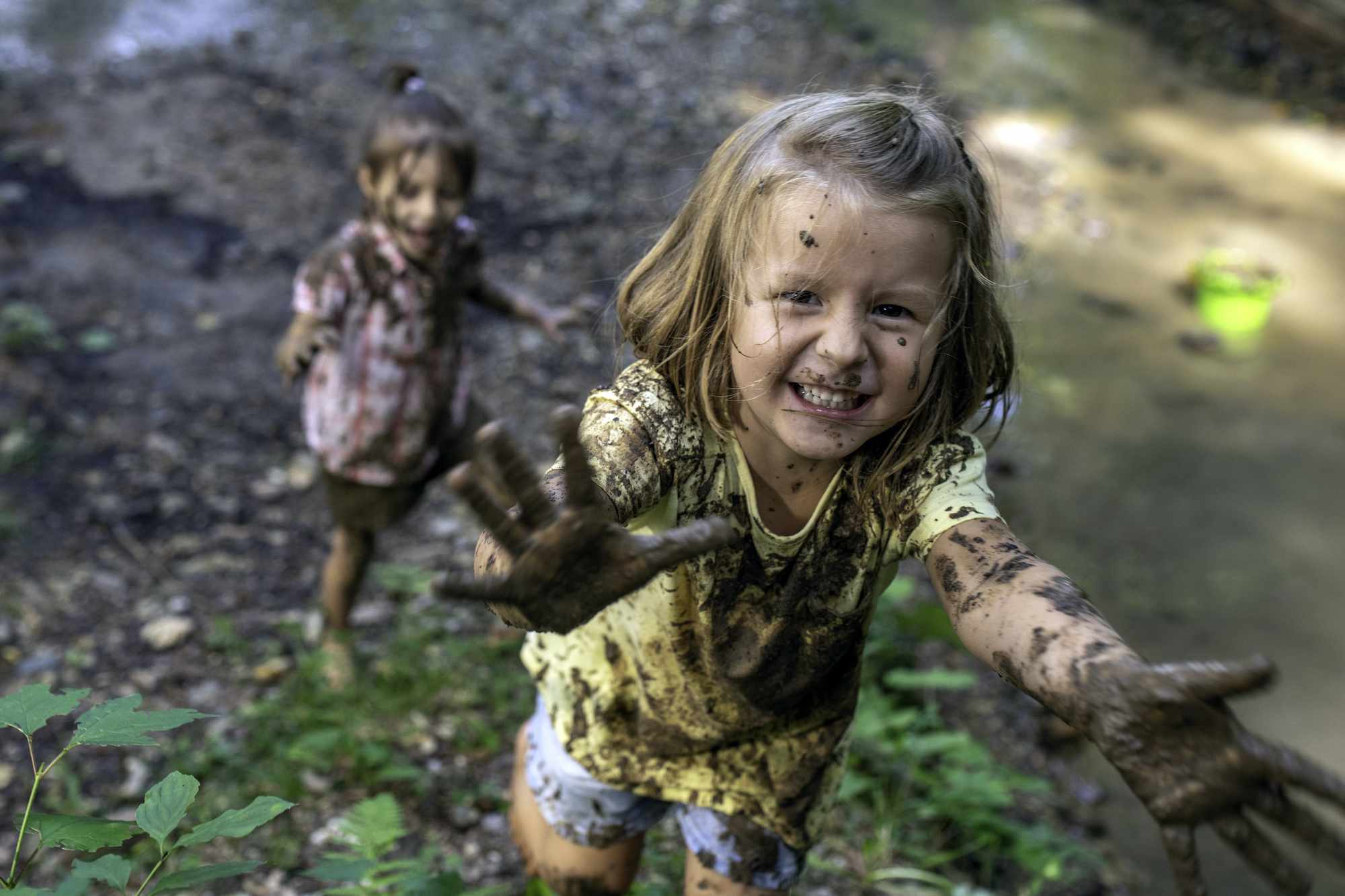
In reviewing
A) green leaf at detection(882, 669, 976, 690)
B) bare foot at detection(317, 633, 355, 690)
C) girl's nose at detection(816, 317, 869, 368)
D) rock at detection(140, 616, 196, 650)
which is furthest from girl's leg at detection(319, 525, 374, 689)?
girl's nose at detection(816, 317, 869, 368)

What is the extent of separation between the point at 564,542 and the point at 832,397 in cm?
44

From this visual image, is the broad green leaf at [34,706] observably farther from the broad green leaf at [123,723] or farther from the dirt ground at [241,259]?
the dirt ground at [241,259]

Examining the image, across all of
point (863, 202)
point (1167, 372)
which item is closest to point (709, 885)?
point (863, 202)

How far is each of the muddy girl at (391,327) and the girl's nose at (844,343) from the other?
140 cm

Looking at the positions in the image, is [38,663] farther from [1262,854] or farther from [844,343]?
[1262,854]

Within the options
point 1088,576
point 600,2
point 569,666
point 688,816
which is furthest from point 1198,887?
point 600,2

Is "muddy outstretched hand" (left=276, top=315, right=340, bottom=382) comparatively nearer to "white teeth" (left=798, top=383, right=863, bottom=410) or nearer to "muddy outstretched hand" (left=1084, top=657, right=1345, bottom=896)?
"white teeth" (left=798, top=383, right=863, bottom=410)

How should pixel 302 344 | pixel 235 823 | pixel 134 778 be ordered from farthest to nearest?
pixel 134 778
pixel 302 344
pixel 235 823

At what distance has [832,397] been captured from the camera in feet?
4.87

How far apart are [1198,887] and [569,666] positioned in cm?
100

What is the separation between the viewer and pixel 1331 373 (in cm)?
468

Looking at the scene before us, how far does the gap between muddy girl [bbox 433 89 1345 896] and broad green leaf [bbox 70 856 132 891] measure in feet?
1.36

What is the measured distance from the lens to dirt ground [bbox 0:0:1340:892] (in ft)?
10.0

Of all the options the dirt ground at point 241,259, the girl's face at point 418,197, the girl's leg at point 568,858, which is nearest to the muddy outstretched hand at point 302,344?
the girl's face at point 418,197
